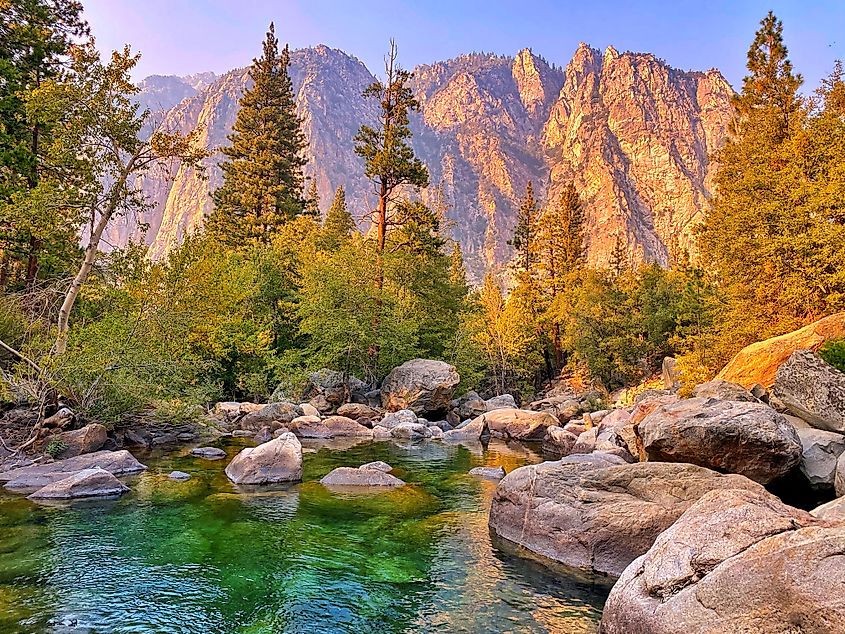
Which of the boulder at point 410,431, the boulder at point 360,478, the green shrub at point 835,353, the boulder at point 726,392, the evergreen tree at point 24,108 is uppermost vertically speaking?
the evergreen tree at point 24,108

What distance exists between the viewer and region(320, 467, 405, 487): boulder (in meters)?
14.5

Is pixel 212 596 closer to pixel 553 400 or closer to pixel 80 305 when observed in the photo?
pixel 80 305

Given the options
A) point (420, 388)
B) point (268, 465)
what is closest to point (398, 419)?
point (420, 388)

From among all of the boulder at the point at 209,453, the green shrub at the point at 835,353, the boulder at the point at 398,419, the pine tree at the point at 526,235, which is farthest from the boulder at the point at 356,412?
the pine tree at the point at 526,235

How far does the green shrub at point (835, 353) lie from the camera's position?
15.4 metres

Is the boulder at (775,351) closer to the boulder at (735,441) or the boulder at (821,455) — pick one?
the boulder at (821,455)

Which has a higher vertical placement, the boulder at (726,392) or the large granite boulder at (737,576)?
the boulder at (726,392)

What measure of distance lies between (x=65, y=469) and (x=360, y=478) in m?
7.26

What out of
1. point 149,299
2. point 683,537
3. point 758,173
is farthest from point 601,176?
point 683,537

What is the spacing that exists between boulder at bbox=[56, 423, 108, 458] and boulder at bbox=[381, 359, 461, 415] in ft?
48.3

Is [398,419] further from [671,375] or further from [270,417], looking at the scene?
[671,375]

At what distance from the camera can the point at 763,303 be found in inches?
977

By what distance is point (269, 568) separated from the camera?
8812mm

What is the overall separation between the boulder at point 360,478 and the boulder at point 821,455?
9.08 m
